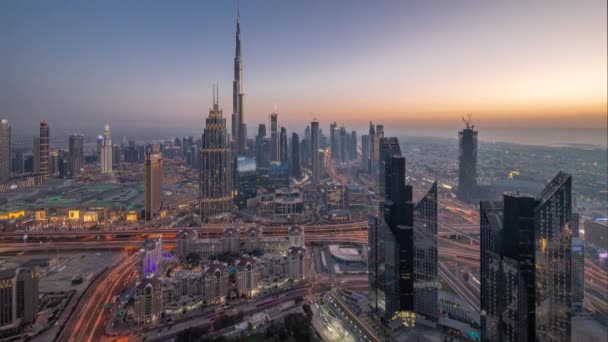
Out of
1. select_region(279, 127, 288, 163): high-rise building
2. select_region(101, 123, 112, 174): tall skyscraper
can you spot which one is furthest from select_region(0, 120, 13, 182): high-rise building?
select_region(279, 127, 288, 163): high-rise building

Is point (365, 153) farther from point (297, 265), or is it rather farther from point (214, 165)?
point (297, 265)

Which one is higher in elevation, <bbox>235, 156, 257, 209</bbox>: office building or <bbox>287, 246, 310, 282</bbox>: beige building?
<bbox>235, 156, 257, 209</bbox>: office building

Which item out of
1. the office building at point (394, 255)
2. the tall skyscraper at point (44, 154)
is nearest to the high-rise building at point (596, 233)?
the office building at point (394, 255)

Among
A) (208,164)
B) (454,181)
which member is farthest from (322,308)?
(454,181)

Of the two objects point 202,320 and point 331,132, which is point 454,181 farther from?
point 331,132

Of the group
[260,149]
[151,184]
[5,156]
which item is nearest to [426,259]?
[151,184]

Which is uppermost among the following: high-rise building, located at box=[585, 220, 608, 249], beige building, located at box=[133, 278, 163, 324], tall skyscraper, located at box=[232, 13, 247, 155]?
tall skyscraper, located at box=[232, 13, 247, 155]

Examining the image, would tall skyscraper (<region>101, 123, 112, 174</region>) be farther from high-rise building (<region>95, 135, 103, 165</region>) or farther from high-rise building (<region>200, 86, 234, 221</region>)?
high-rise building (<region>200, 86, 234, 221</region>)
